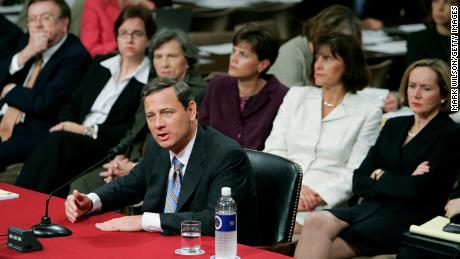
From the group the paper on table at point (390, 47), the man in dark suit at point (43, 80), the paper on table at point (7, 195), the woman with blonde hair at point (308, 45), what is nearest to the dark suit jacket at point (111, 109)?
the man in dark suit at point (43, 80)

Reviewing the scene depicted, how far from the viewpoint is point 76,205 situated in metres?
3.35

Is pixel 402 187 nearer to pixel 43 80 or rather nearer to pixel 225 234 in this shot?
pixel 225 234

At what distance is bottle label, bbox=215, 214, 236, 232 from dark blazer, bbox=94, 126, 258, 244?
280 millimetres

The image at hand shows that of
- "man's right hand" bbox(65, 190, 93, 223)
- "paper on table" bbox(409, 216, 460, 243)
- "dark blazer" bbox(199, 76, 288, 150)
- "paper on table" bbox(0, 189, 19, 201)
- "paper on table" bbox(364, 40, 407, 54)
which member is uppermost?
"paper on table" bbox(364, 40, 407, 54)

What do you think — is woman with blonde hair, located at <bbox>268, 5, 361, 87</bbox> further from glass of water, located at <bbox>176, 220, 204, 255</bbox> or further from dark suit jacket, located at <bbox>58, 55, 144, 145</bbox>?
glass of water, located at <bbox>176, 220, 204, 255</bbox>

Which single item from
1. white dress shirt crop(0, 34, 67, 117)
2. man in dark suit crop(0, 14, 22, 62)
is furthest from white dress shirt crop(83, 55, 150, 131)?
man in dark suit crop(0, 14, 22, 62)

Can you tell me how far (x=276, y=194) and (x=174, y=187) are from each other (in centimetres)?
43

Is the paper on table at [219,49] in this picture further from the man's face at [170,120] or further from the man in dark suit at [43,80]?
the man's face at [170,120]

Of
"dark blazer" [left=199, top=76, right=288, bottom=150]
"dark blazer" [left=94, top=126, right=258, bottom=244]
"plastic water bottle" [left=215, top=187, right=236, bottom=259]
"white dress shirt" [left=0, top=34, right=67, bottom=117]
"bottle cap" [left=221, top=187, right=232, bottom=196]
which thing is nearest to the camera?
"plastic water bottle" [left=215, top=187, right=236, bottom=259]

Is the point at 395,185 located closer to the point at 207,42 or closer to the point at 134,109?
the point at 134,109

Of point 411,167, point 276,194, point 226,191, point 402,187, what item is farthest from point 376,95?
point 226,191

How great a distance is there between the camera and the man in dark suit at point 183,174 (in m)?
3.31

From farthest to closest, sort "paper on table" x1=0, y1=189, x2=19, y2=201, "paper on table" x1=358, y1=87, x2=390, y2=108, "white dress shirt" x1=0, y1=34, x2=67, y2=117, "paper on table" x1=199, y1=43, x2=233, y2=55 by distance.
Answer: "paper on table" x1=199, y1=43, x2=233, y2=55, "white dress shirt" x1=0, y1=34, x2=67, y2=117, "paper on table" x1=358, y1=87, x2=390, y2=108, "paper on table" x1=0, y1=189, x2=19, y2=201

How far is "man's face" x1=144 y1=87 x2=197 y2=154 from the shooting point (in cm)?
338
